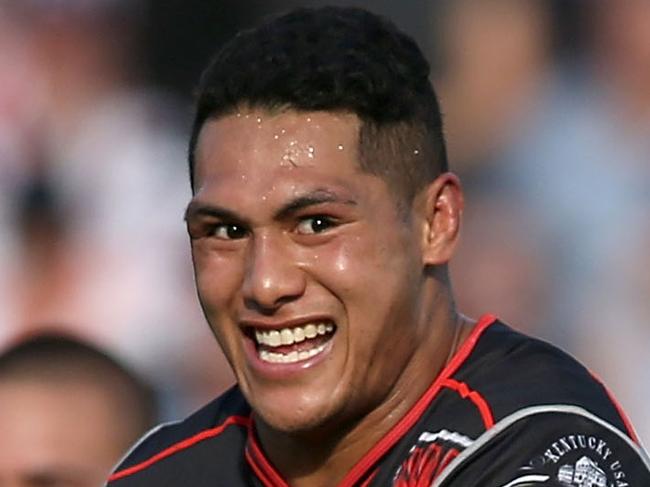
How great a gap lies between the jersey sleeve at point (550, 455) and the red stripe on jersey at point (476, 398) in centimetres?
3

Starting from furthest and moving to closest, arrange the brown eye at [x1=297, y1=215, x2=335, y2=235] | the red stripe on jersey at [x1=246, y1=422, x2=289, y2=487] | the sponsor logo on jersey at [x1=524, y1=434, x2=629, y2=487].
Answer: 1. the red stripe on jersey at [x1=246, y1=422, x2=289, y2=487]
2. the brown eye at [x1=297, y1=215, x2=335, y2=235]
3. the sponsor logo on jersey at [x1=524, y1=434, x2=629, y2=487]

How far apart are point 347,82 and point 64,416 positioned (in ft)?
5.45

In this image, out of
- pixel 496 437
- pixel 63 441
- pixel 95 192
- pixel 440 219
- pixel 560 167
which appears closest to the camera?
pixel 496 437

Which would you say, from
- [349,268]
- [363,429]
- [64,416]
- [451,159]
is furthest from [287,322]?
[451,159]

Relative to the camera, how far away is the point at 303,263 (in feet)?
9.45

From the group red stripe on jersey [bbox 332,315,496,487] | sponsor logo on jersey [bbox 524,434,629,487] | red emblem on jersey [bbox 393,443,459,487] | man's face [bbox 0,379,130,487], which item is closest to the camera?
sponsor logo on jersey [bbox 524,434,629,487]

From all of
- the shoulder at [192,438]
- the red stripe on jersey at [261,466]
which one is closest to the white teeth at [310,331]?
the red stripe on jersey at [261,466]

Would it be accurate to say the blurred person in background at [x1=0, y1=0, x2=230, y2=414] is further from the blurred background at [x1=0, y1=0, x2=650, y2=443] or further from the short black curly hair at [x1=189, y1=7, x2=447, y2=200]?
the short black curly hair at [x1=189, y1=7, x2=447, y2=200]

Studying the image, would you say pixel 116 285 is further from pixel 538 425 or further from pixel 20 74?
pixel 538 425

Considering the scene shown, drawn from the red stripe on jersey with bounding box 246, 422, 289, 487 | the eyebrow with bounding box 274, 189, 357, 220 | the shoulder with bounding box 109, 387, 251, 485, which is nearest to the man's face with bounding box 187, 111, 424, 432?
the eyebrow with bounding box 274, 189, 357, 220

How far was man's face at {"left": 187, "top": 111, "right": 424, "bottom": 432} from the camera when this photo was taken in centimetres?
286

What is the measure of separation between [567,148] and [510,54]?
16.3 inches

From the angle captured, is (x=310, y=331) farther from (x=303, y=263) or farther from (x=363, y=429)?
(x=363, y=429)

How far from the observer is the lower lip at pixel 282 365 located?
2.92 m
